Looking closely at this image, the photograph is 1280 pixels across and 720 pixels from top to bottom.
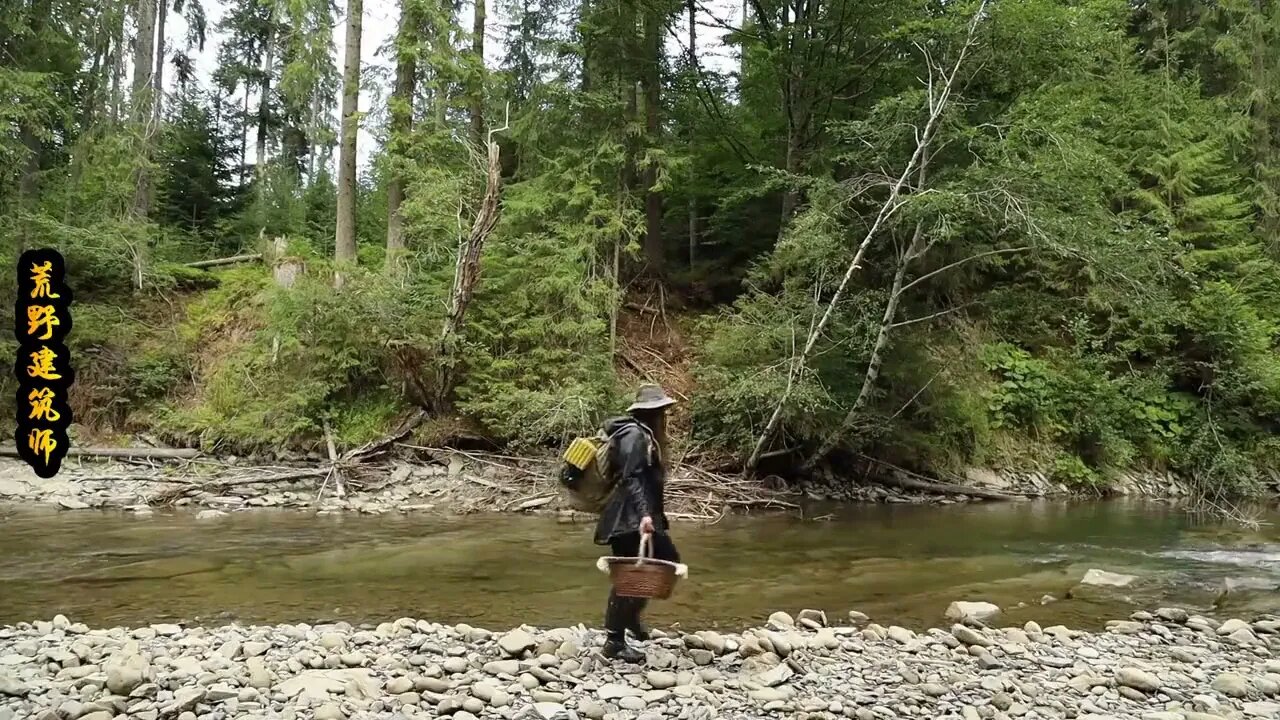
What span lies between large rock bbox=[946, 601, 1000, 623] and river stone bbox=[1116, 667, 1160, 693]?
4.83ft

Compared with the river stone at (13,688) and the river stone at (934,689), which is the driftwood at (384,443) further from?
the river stone at (934,689)

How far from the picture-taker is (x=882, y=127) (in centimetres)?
1259

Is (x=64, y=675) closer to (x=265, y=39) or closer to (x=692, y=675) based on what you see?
(x=692, y=675)

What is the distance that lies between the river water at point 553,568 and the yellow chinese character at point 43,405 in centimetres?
137

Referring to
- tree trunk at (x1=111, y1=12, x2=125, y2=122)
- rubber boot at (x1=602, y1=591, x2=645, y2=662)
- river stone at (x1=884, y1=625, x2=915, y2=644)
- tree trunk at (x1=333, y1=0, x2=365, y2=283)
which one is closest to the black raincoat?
rubber boot at (x1=602, y1=591, x2=645, y2=662)

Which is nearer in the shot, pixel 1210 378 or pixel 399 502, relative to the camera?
pixel 399 502

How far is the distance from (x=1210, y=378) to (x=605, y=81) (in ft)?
47.1

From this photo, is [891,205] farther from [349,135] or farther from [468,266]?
[349,135]

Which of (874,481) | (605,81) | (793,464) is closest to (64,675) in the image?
(793,464)

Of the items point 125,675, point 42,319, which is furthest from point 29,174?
point 125,675

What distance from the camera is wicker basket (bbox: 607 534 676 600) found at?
180 inches

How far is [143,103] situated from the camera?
16.4 metres

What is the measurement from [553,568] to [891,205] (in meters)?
7.70

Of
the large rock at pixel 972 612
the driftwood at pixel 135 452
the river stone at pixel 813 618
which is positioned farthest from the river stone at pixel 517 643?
the driftwood at pixel 135 452
